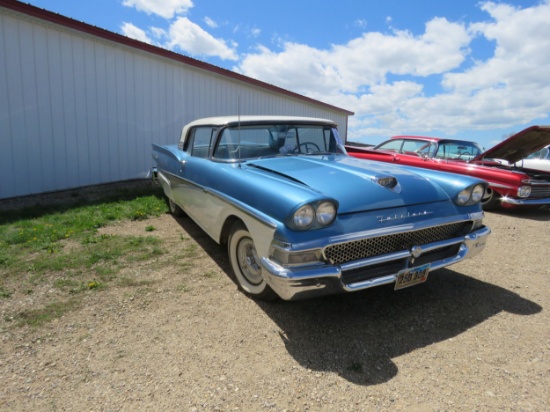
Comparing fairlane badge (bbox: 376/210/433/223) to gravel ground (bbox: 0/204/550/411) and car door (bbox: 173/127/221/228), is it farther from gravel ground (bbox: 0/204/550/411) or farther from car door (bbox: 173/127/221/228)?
car door (bbox: 173/127/221/228)

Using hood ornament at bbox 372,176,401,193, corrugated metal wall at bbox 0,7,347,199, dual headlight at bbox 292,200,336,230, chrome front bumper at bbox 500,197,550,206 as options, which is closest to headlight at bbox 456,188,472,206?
hood ornament at bbox 372,176,401,193

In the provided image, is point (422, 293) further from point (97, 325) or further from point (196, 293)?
point (97, 325)

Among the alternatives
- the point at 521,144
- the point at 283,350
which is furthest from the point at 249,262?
the point at 521,144

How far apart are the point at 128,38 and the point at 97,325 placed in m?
6.71

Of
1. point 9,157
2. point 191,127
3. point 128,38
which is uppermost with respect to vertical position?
point 128,38

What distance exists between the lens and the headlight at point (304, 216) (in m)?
2.23

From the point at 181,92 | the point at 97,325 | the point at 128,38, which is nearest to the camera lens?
the point at 97,325

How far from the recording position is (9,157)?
5.98 metres

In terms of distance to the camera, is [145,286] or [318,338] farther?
[145,286]

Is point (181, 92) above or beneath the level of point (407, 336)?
above

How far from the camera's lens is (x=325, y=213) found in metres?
2.28

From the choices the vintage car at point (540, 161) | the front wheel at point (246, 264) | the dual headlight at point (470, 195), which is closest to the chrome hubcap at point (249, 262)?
the front wheel at point (246, 264)

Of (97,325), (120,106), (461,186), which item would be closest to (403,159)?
(461,186)

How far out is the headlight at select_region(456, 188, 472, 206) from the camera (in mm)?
2930
